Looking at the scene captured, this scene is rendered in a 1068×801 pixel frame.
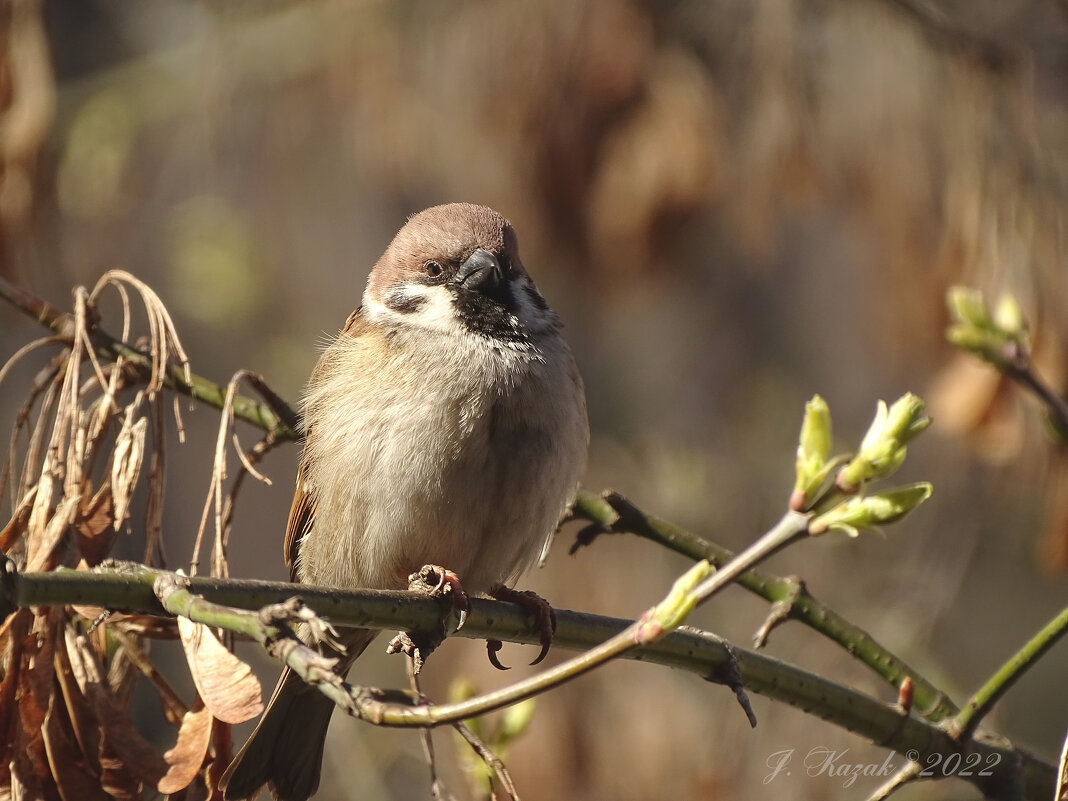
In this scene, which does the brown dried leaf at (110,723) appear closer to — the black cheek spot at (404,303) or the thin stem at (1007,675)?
the black cheek spot at (404,303)

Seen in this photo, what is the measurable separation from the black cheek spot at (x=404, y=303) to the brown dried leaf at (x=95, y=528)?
3.73 feet

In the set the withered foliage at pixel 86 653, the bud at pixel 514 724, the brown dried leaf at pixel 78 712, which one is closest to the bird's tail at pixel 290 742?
the bud at pixel 514 724

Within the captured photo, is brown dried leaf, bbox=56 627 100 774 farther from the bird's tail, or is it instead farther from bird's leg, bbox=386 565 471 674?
the bird's tail

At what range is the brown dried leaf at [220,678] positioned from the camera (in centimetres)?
186

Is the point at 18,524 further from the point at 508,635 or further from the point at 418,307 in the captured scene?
the point at 418,307

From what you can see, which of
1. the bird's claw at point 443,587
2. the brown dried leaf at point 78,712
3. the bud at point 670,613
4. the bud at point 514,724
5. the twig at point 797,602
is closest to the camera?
the bud at point 670,613

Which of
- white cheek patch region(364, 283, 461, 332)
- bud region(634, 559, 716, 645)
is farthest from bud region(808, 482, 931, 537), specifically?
white cheek patch region(364, 283, 461, 332)

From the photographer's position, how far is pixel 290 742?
3131 mm

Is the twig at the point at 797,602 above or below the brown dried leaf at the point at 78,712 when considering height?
above

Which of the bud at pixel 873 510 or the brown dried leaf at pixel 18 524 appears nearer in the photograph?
the bud at pixel 873 510

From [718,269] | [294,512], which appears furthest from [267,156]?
[294,512]

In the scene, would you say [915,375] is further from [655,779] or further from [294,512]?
[294,512]

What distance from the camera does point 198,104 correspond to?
21.5ft

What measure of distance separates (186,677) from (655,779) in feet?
10.8
